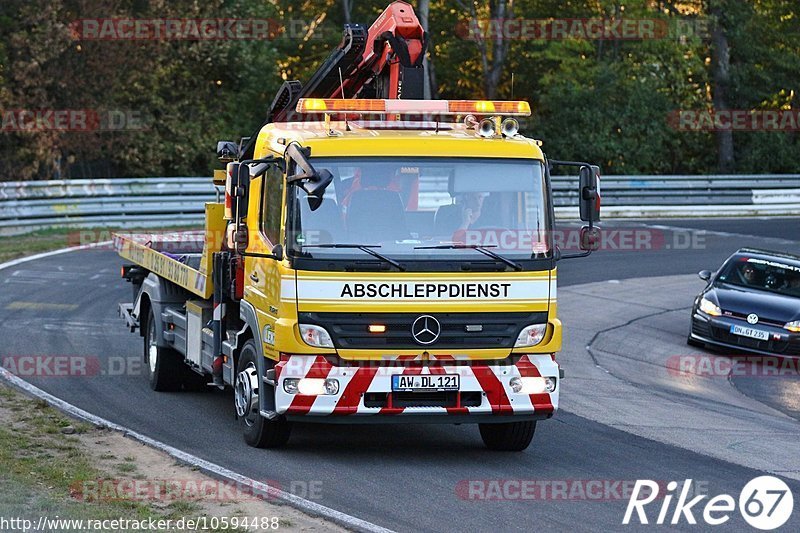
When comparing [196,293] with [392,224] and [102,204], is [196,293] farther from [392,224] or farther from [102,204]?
[102,204]

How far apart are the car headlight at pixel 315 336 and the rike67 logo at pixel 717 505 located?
259cm

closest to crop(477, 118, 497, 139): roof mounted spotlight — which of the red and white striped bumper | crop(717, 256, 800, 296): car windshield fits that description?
the red and white striped bumper

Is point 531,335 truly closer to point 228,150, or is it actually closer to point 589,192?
point 589,192

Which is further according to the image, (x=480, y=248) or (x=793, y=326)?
(x=793, y=326)

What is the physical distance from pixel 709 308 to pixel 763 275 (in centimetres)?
113

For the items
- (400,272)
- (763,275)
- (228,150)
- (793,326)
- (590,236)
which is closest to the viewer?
(400,272)

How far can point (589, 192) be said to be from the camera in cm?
1063

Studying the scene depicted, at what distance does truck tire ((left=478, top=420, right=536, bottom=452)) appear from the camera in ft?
36.6

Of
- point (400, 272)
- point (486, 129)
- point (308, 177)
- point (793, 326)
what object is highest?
point (486, 129)

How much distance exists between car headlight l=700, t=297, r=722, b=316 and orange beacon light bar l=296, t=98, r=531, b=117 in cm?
814

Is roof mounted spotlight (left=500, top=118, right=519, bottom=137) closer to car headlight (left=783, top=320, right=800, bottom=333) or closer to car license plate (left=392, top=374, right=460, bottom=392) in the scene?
car license plate (left=392, top=374, right=460, bottom=392)

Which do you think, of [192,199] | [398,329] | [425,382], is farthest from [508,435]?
[192,199]

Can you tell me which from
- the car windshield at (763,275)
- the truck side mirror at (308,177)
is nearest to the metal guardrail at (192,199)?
the car windshield at (763,275)

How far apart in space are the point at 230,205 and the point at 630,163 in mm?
29827
